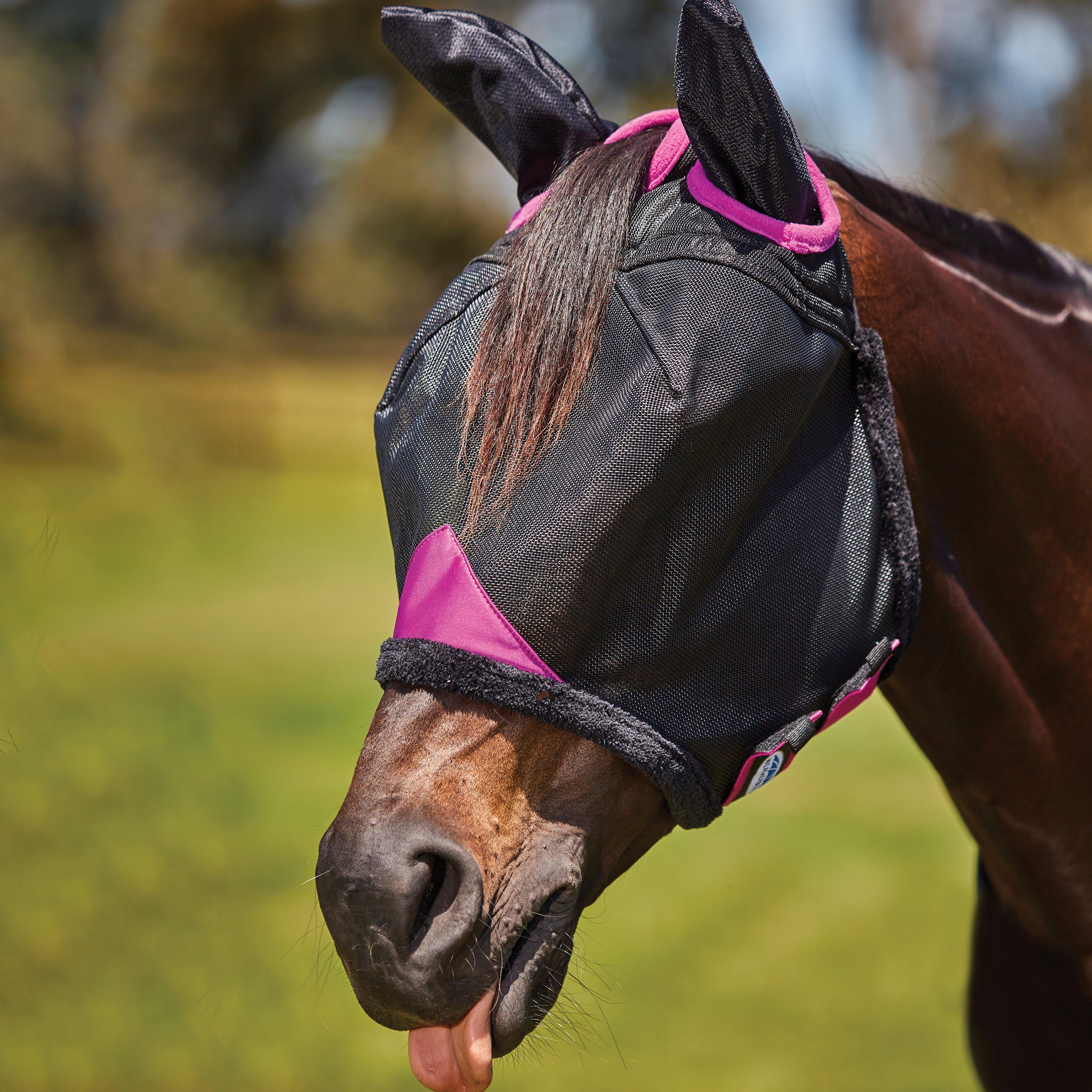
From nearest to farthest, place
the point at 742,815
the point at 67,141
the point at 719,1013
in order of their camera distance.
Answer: the point at 719,1013
the point at 742,815
the point at 67,141

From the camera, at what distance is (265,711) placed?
6.35 metres

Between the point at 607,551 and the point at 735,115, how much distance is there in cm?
44

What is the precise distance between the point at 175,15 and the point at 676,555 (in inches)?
760

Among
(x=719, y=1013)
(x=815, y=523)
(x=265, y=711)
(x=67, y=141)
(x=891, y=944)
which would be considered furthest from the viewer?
(x=67, y=141)

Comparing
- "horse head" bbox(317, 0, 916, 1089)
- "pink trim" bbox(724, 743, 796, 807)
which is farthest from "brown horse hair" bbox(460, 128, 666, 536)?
"pink trim" bbox(724, 743, 796, 807)

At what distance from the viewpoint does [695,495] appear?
39.6 inches

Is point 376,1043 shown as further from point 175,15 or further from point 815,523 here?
point 175,15

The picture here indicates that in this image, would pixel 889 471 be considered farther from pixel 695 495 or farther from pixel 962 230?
pixel 962 230

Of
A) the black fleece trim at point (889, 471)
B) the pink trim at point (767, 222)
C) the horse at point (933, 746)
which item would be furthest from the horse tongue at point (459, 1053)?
the pink trim at point (767, 222)

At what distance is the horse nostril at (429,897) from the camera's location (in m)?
0.94

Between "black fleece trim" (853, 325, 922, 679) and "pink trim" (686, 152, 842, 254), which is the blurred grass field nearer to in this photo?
"black fleece trim" (853, 325, 922, 679)

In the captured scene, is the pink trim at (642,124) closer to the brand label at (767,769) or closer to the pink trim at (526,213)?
the pink trim at (526,213)

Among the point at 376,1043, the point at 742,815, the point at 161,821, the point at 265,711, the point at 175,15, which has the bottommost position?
the point at 265,711

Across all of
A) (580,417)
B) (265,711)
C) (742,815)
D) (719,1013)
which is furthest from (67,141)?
(580,417)
